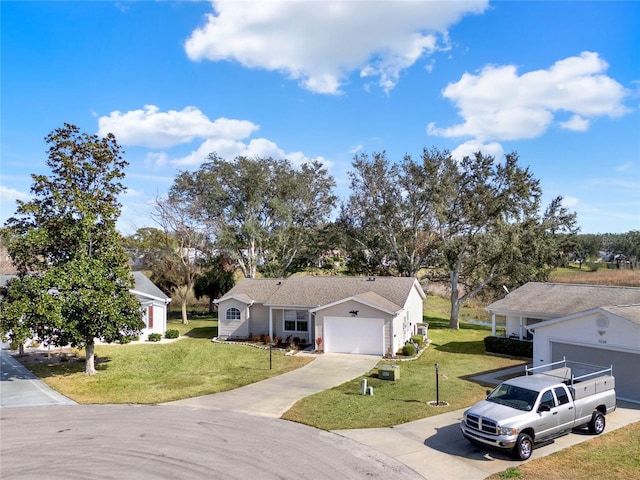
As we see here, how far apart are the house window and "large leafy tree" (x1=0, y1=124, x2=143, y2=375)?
11079 mm

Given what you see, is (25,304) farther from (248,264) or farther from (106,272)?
(248,264)

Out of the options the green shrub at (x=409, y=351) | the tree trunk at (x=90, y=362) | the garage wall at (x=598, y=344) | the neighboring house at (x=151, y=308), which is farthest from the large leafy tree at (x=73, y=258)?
the garage wall at (x=598, y=344)

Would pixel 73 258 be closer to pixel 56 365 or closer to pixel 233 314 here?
pixel 56 365

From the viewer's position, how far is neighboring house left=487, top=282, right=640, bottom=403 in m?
18.3

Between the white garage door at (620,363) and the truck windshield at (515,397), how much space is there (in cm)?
740

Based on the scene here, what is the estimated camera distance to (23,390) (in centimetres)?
2036

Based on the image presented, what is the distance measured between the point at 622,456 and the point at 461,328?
29.2 m

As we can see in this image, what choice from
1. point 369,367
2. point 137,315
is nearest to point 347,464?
point 369,367

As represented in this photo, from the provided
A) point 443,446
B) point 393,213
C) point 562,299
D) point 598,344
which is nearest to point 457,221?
point 393,213

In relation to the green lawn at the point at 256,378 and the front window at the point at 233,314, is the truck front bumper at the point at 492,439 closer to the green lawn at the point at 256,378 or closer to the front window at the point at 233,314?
the green lawn at the point at 256,378

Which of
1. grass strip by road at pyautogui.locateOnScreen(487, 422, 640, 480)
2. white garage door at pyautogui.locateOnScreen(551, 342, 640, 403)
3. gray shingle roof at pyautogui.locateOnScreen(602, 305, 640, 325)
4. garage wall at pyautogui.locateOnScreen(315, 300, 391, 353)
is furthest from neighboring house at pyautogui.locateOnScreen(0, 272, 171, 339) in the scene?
gray shingle roof at pyautogui.locateOnScreen(602, 305, 640, 325)

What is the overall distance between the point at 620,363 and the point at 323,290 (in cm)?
1825

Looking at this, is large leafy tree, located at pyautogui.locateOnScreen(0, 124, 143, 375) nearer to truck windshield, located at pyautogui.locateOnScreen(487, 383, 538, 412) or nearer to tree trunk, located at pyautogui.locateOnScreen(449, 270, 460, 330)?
truck windshield, located at pyautogui.locateOnScreen(487, 383, 538, 412)

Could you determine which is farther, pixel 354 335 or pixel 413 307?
pixel 413 307
